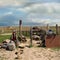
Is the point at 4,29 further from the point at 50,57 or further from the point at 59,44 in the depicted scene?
the point at 50,57

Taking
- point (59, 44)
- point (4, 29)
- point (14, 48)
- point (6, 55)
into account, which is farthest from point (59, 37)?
point (4, 29)

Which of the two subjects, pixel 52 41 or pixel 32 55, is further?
pixel 52 41

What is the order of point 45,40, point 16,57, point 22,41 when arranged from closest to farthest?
point 16,57
point 45,40
point 22,41

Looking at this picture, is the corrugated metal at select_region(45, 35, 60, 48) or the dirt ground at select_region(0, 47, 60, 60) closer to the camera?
the dirt ground at select_region(0, 47, 60, 60)

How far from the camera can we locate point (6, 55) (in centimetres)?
1811

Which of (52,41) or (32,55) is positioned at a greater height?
(52,41)

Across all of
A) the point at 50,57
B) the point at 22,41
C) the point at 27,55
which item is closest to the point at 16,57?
the point at 27,55

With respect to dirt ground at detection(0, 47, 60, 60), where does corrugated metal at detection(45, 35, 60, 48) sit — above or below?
above

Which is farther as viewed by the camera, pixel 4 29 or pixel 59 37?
pixel 4 29

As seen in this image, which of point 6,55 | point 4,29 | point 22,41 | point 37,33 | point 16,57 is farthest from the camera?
point 4,29

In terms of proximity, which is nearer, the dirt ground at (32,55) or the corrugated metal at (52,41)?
the dirt ground at (32,55)

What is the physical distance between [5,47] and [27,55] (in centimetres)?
325

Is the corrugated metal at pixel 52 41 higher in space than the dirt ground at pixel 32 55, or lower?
higher

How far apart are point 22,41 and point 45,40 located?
12.5 feet
